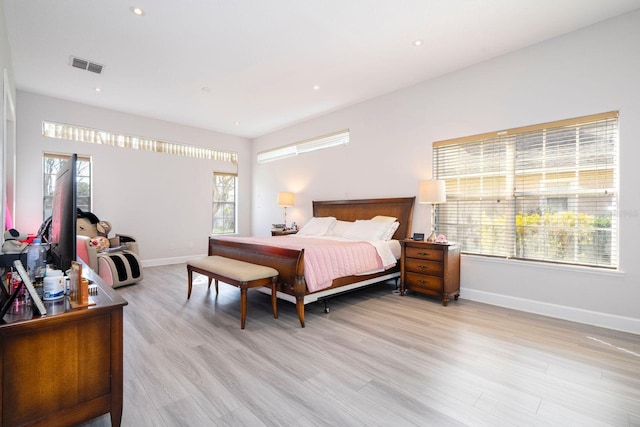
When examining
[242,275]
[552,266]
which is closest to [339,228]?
[242,275]

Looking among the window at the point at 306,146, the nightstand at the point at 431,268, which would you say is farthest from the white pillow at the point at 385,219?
the window at the point at 306,146

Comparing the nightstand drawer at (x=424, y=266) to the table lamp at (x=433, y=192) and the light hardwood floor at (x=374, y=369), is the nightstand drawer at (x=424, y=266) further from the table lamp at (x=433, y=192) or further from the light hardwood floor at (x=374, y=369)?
the light hardwood floor at (x=374, y=369)

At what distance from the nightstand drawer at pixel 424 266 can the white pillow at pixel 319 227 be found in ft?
4.84

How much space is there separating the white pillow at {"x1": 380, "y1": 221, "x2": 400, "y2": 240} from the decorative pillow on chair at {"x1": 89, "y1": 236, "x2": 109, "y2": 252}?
4.21 m

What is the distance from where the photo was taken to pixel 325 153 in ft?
18.5

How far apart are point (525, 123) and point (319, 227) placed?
3082 mm

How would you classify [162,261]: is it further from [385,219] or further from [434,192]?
[434,192]

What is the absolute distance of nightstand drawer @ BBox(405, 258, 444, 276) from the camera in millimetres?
3592

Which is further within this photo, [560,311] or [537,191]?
[537,191]

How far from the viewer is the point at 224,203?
7.09m

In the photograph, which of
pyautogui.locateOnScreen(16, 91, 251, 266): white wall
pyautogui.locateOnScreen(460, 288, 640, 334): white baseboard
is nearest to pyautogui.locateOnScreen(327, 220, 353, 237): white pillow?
pyautogui.locateOnScreen(460, 288, 640, 334): white baseboard

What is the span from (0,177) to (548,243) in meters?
5.30

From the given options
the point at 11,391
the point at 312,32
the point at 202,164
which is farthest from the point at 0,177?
the point at 202,164

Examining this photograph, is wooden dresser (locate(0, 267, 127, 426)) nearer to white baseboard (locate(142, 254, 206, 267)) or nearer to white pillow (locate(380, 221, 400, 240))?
white pillow (locate(380, 221, 400, 240))
